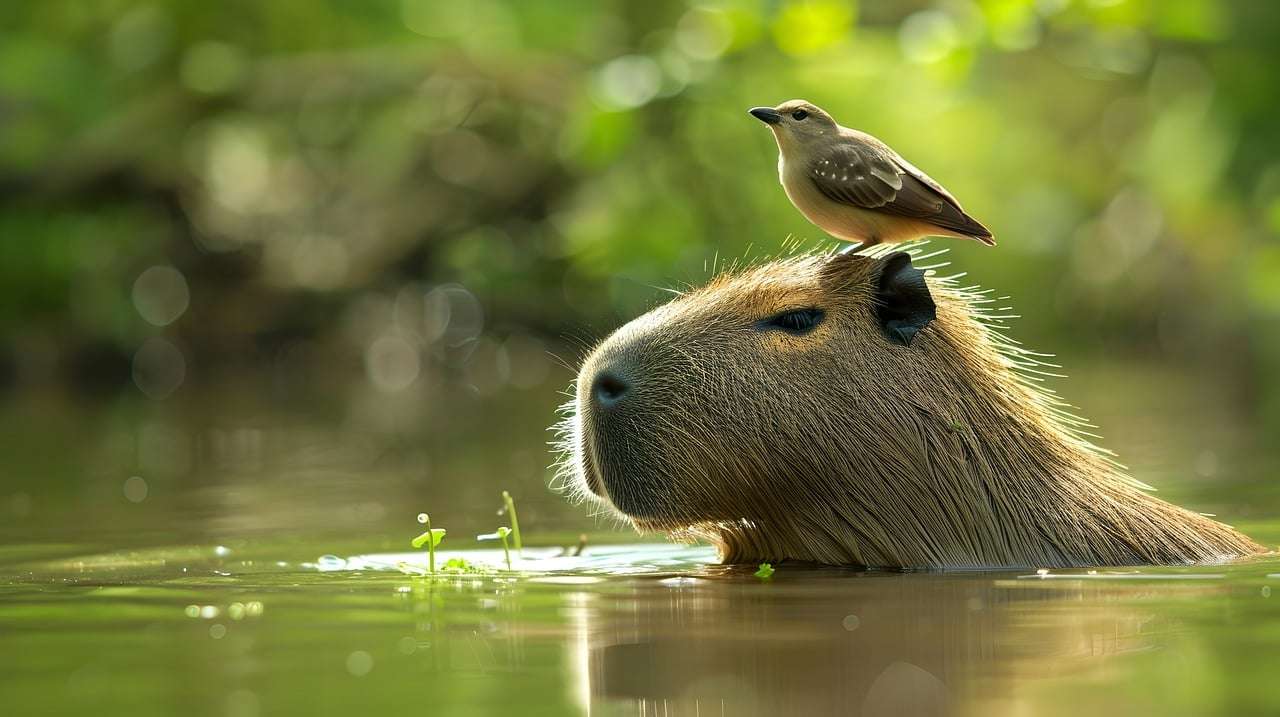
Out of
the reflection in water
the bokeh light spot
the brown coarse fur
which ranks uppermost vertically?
the bokeh light spot

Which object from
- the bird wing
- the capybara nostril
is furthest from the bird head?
the capybara nostril

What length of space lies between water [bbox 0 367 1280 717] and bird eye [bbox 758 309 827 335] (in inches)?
27.1

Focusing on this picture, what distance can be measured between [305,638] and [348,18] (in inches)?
628

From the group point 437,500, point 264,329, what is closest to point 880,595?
point 437,500

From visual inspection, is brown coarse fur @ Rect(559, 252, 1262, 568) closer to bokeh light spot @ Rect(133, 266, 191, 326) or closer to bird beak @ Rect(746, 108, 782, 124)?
bird beak @ Rect(746, 108, 782, 124)

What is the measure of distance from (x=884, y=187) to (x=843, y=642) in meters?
1.68

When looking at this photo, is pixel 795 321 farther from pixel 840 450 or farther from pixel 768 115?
pixel 768 115

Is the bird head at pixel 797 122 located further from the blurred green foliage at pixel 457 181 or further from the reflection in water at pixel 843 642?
the blurred green foliage at pixel 457 181

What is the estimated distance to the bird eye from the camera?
5105 mm

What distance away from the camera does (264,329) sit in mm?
17562

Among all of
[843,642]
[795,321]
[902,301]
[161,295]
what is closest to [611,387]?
[795,321]

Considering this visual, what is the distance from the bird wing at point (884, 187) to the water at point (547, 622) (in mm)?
976

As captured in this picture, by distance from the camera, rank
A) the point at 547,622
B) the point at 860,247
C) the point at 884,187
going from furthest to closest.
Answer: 1. the point at 860,247
2. the point at 884,187
3. the point at 547,622

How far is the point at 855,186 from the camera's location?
4.90 meters
